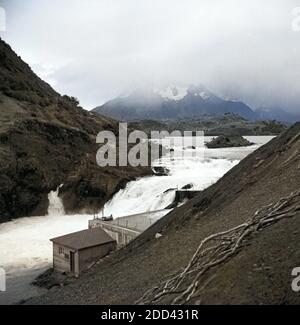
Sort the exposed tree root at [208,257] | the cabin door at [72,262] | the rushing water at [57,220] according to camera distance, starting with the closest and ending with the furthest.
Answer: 1. the exposed tree root at [208,257]
2. the cabin door at [72,262]
3. the rushing water at [57,220]

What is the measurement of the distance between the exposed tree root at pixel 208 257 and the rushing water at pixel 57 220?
15076 mm

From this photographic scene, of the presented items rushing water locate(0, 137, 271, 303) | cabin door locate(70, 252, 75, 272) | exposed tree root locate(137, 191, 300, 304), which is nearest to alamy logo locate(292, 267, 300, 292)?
exposed tree root locate(137, 191, 300, 304)

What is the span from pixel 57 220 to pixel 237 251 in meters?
36.2

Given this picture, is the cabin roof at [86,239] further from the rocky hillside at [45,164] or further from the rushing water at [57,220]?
the rocky hillside at [45,164]

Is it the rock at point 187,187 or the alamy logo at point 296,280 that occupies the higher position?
the rock at point 187,187

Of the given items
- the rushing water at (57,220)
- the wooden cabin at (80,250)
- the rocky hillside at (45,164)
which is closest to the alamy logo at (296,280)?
the rushing water at (57,220)

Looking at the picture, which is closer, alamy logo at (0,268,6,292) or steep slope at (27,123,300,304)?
steep slope at (27,123,300,304)

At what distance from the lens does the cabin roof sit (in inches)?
957

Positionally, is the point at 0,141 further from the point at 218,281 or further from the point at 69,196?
the point at 218,281

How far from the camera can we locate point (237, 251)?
8570 millimetres

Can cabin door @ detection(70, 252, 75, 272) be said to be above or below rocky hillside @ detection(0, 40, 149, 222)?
below

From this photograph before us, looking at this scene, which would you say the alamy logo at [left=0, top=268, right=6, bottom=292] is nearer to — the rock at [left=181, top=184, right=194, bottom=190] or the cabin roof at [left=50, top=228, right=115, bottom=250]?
the cabin roof at [left=50, top=228, right=115, bottom=250]

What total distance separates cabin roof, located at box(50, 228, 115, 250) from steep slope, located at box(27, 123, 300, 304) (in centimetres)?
661

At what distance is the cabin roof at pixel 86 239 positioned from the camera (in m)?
24.3
